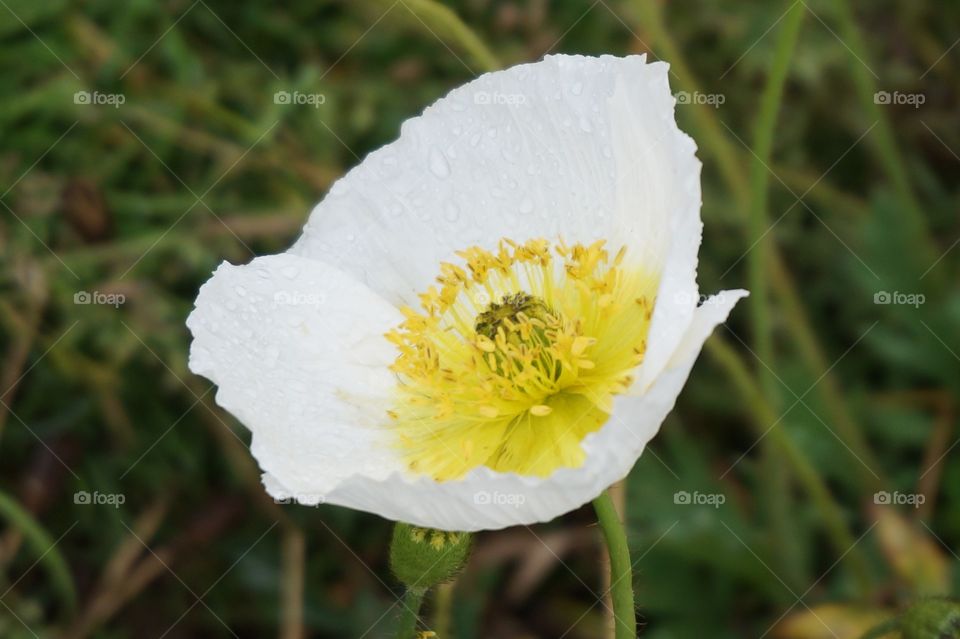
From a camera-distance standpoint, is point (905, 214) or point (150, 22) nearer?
point (905, 214)

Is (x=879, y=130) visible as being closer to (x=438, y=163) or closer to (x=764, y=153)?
(x=764, y=153)

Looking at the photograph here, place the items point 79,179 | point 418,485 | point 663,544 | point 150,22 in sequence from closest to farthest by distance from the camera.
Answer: point 418,485
point 663,544
point 79,179
point 150,22

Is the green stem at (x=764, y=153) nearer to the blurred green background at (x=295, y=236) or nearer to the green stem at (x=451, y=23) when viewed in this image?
the blurred green background at (x=295, y=236)

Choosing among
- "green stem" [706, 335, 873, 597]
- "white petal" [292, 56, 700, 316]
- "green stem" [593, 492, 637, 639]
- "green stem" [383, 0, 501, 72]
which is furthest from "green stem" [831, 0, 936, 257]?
"green stem" [593, 492, 637, 639]

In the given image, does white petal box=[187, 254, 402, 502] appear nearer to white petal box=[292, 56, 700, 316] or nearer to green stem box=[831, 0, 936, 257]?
white petal box=[292, 56, 700, 316]

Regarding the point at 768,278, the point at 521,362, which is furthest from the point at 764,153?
the point at 768,278

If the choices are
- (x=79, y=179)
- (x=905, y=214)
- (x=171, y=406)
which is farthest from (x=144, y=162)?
(x=905, y=214)

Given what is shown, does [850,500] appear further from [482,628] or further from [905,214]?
[482,628]
